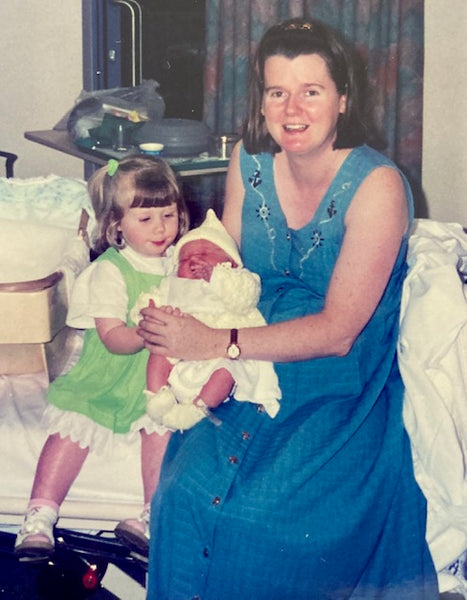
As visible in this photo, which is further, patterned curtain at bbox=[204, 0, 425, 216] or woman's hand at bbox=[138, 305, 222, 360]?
patterned curtain at bbox=[204, 0, 425, 216]

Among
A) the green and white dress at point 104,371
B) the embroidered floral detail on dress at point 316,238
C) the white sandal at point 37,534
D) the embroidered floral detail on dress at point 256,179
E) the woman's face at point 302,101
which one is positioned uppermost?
the woman's face at point 302,101

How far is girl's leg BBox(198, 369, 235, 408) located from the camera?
5.85ft

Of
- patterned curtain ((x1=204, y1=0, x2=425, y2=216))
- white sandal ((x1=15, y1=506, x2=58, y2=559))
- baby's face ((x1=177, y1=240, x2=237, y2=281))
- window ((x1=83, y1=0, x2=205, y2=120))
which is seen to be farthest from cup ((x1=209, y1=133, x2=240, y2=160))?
white sandal ((x1=15, y1=506, x2=58, y2=559))

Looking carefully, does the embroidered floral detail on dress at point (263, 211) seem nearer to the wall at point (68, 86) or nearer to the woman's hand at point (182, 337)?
the woman's hand at point (182, 337)

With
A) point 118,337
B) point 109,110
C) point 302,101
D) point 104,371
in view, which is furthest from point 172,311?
point 109,110

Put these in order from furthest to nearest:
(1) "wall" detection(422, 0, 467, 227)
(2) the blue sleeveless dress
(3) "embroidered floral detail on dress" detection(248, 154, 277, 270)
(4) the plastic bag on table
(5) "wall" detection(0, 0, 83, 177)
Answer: (1) "wall" detection(422, 0, 467, 227) → (5) "wall" detection(0, 0, 83, 177) → (4) the plastic bag on table → (3) "embroidered floral detail on dress" detection(248, 154, 277, 270) → (2) the blue sleeveless dress

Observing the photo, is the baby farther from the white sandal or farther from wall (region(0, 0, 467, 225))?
wall (region(0, 0, 467, 225))

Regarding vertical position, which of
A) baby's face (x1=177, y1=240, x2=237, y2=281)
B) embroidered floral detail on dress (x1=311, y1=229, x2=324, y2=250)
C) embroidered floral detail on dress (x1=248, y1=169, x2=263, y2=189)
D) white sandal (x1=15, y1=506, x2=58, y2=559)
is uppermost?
embroidered floral detail on dress (x1=248, y1=169, x2=263, y2=189)

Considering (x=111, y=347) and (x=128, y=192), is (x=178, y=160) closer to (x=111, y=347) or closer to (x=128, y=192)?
(x=128, y=192)

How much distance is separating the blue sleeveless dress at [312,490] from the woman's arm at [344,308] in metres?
0.05

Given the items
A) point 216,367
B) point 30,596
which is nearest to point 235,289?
point 216,367

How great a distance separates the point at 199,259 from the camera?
74.4 inches

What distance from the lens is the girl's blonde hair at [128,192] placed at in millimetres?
2006

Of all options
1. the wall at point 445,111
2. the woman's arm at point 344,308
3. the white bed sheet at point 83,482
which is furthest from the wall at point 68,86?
the woman's arm at point 344,308
